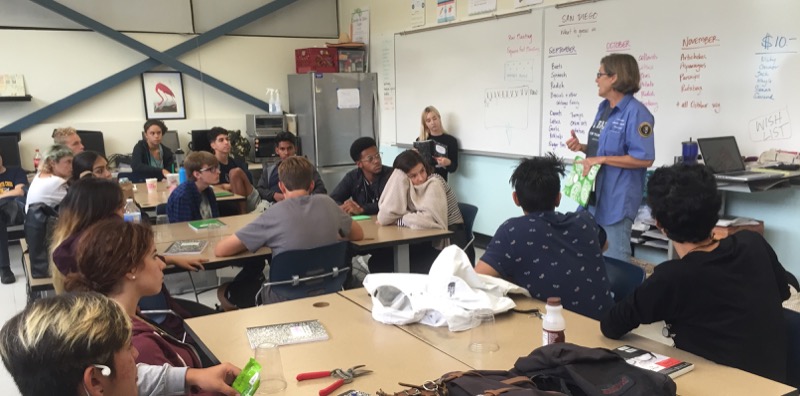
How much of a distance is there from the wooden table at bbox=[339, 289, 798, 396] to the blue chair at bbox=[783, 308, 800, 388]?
0.31 m

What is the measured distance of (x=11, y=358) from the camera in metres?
1.13

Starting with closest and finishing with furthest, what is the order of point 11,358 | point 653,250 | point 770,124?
point 11,358, point 770,124, point 653,250

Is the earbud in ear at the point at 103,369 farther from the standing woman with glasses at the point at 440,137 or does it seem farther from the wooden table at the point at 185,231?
the standing woman with glasses at the point at 440,137

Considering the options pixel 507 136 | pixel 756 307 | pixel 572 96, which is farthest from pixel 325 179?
pixel 756 307

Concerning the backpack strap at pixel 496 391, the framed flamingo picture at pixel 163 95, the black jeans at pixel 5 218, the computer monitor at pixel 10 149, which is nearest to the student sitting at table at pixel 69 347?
the backpack strap at pixel 496 391

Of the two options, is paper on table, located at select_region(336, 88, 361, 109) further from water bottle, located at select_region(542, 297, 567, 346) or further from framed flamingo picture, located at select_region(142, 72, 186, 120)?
water bottle, located at select_region(542, 297, 567, 346)

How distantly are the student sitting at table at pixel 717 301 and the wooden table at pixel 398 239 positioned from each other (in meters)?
1.76

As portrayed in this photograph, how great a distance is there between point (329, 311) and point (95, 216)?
3.52 ft

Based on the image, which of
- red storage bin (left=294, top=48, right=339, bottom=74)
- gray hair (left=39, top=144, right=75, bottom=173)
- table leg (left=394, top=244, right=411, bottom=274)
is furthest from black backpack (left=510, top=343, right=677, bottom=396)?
red storage bin (left=294, top=48, right=339, bottom=74)

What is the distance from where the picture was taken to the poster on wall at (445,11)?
20.4 feet

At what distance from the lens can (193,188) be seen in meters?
4.13

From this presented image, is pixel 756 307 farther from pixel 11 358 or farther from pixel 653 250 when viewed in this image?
pixel 653 250

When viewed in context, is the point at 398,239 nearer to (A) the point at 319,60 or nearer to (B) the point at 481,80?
(B) the point at 481,80

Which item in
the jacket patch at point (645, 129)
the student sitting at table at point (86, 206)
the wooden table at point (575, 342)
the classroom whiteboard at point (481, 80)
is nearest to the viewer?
the wooden table at point (575, 342)
